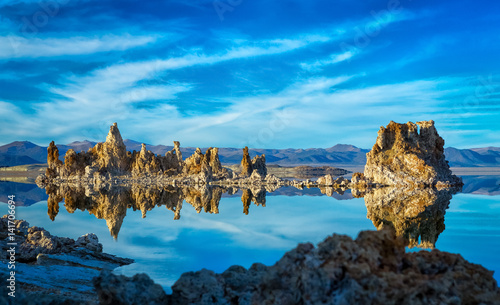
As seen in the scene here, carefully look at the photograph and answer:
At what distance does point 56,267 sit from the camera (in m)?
9.53

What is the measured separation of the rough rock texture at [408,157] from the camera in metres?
42.2

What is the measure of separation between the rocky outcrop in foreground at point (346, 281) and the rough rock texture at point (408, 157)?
38496 millimetres

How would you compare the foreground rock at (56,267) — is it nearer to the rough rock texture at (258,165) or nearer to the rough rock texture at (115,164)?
the rough rock texture at (258,165)

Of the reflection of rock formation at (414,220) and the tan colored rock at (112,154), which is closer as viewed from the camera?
the reflection of rock formation at (414,220)

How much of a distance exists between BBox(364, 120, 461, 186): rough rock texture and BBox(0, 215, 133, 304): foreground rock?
3601 centimetres

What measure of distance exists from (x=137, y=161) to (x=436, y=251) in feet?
208

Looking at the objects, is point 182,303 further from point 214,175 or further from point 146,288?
point 214,175

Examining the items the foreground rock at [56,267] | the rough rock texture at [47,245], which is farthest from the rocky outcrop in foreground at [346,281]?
the rough rock texture at [47,245]

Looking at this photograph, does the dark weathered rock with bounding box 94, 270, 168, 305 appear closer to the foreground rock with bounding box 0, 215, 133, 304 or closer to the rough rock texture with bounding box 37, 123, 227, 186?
the foreground rock with bounding box 0, 215, 133, 304

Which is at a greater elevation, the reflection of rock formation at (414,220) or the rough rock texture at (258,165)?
the rough rock texture at (258,165)

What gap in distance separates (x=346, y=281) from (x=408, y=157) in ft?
138

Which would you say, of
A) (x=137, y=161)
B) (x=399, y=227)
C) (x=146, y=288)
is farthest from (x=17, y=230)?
(x=137, y=161)

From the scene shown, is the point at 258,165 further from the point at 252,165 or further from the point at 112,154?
the point at 112,154

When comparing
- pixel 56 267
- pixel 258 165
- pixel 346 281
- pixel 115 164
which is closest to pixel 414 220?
pixel 56 267
